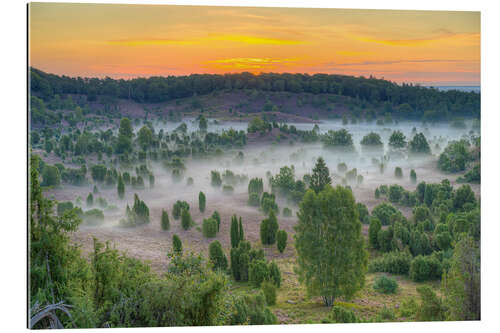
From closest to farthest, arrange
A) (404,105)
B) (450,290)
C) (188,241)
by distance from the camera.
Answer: (450,290)
(188,241)
(404,105)

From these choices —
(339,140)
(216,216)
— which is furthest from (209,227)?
(339,140)

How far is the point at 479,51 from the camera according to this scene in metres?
8.70

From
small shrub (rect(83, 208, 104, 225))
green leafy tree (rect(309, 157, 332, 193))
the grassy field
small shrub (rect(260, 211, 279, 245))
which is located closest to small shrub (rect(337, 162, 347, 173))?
green leafy tree (rect(309, 157, 332, 193))

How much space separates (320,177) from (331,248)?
1161 mm

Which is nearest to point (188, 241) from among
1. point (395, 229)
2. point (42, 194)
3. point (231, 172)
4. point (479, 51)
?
point (231, 172)

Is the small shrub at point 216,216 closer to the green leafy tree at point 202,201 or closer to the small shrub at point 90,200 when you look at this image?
the green leafy tree at point 202,201

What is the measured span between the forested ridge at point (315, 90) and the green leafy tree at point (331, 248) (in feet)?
5.90

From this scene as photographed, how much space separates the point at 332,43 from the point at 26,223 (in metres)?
5.28

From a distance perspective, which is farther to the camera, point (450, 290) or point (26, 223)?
point (450, 290)

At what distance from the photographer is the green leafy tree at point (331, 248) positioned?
27.1 feet

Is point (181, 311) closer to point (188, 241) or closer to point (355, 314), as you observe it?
point (188, 241)

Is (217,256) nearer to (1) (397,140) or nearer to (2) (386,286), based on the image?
(2) (386,286)

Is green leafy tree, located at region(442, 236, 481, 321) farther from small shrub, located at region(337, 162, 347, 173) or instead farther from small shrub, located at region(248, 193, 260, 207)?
small shrub, located at region(248, 193, 260, 207)

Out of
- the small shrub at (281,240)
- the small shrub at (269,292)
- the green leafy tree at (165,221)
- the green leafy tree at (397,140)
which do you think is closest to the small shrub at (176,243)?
the green leafy tree at (165,221)
